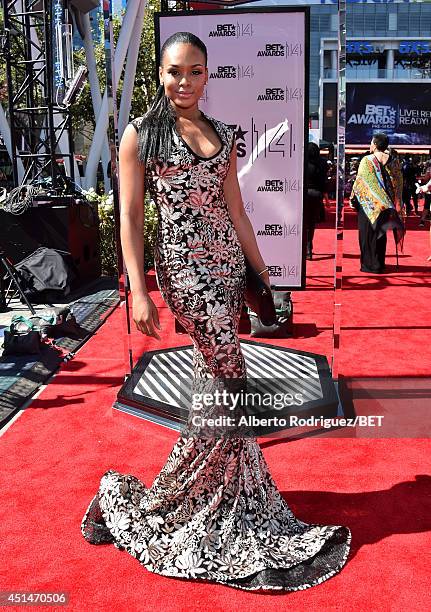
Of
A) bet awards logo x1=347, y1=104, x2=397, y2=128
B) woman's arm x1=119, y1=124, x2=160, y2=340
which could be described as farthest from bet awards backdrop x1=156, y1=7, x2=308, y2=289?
bet awards logo x1=347, y1=104, x2=397, y2=128

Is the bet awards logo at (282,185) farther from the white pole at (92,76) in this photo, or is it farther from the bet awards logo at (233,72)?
the white pole at (92,76)

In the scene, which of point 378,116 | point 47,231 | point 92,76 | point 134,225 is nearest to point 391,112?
point 378,116

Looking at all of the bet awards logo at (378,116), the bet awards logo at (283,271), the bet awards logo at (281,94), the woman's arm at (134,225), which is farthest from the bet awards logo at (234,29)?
the bet awards logo at (378,116)

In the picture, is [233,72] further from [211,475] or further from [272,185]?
[211,475]

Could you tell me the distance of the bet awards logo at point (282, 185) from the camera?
5211 mm

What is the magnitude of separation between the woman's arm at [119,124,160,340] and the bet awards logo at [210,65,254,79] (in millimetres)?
2818

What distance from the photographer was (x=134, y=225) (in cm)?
252

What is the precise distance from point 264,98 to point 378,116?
87.3 feet

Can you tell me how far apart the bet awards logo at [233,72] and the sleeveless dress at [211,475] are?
105 inches

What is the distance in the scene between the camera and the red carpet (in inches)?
96.7

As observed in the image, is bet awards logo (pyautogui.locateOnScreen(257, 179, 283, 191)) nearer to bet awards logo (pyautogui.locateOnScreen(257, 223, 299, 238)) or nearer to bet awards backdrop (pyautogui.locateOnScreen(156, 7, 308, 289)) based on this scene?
bet awards backdrop (pyautogui.locateOnScreen(156, 7, 308, 289))

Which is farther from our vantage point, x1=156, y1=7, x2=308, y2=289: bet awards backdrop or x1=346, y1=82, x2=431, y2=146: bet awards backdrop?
x1=346, y1=82, x2=431, y2=146: bet awards backdrop

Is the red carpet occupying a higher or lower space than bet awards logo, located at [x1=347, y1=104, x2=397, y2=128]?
lower

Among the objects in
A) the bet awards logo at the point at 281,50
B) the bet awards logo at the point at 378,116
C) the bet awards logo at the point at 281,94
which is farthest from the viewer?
the bet awards logo at the point at 378,116
